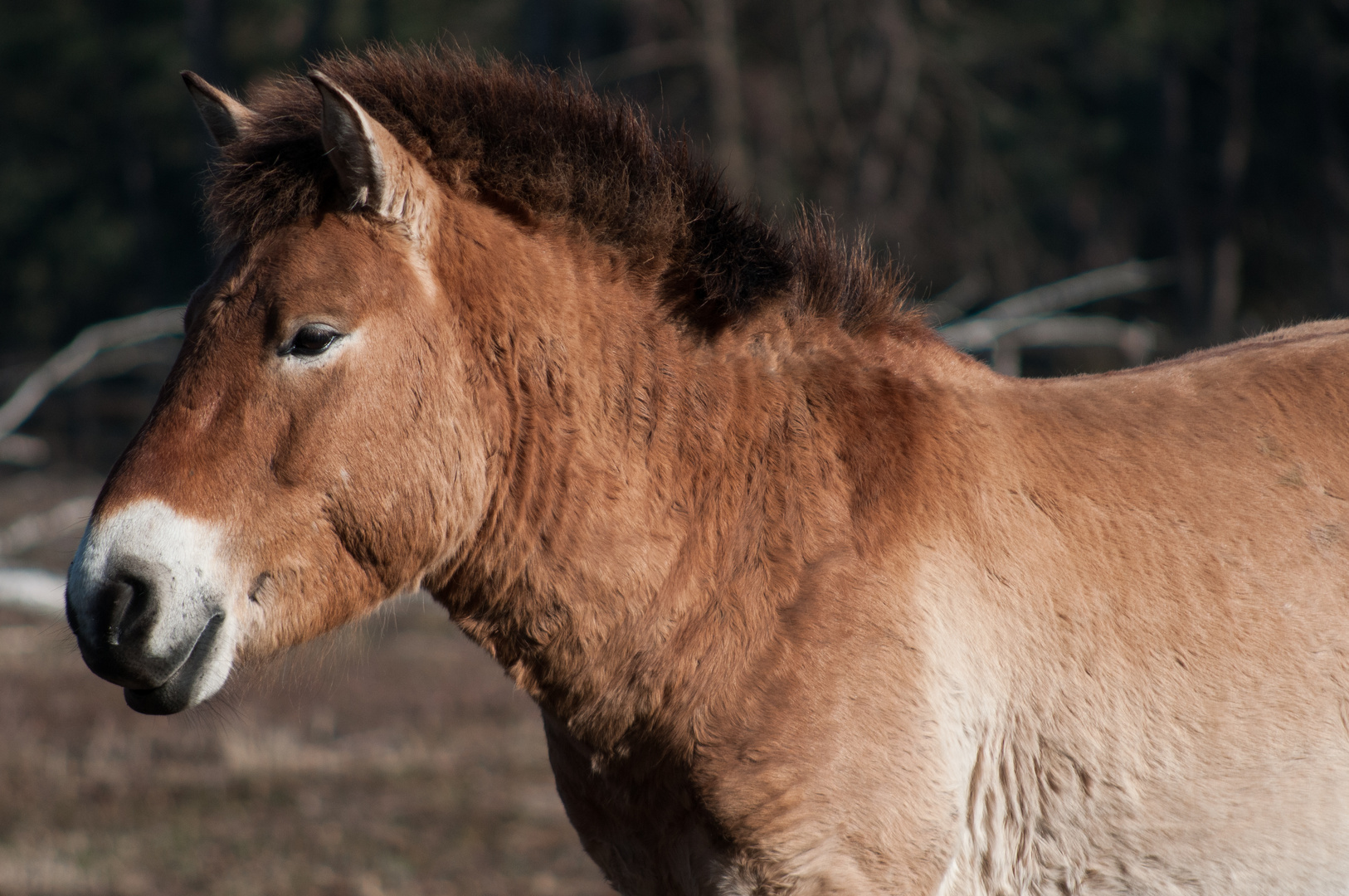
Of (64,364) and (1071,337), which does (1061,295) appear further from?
(64,364)

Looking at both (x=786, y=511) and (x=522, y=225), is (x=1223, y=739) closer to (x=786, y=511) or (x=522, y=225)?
(x=786, y=511)

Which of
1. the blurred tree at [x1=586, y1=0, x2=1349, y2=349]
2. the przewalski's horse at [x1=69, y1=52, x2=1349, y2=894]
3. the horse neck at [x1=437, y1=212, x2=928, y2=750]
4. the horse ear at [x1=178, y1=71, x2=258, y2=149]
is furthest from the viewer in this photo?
the blurred tree at [x1=586, y1=0, x2=1349, y2=349]

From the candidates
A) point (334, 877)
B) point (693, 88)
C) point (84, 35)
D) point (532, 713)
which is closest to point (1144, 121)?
point (693, 88)

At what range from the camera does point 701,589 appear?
8.11ft

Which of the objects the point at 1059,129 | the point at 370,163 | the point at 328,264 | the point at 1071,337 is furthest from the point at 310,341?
the point at 1059,129

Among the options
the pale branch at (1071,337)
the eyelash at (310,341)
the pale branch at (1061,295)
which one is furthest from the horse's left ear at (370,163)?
the pale branch at (1061,295)

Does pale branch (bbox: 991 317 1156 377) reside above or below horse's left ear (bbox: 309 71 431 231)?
below

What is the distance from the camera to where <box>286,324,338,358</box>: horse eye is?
2.32 metres

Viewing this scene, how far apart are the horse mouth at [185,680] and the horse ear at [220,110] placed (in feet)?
3.81

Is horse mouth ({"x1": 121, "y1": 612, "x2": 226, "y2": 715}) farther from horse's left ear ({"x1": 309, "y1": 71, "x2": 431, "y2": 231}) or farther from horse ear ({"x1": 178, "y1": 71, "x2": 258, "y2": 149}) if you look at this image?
horse ear ({"x1": 178, "y1": 71, "x2": 258, "y2": 149})

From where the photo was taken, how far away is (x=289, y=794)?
264 inches

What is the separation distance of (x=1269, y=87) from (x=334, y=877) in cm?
2635

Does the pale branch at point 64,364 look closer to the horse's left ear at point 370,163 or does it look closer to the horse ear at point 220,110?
the horse ear at point 220,110

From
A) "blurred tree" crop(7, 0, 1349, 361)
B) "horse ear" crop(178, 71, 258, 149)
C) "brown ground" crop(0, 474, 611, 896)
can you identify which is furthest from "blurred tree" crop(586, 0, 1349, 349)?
"horse ear" crop(178, 71, 258, 149)
